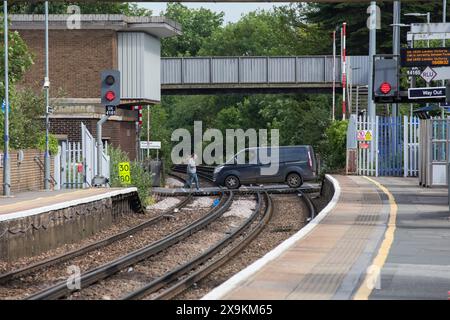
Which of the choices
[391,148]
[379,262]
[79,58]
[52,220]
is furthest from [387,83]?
[79,58]

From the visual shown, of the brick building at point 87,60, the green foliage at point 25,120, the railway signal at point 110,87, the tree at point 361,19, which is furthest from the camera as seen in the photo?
the tree at point 361,19

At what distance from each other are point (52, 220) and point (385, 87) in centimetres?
1135

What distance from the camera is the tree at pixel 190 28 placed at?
109 meters

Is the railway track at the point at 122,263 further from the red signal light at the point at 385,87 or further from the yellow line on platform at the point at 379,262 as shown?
the red signal light at the point at 385,87

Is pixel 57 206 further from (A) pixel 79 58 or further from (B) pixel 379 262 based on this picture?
(A) pixel 79 58

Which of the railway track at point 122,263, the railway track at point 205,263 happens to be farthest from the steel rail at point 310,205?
the railway track at point 122,263

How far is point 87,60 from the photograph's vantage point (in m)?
46.1

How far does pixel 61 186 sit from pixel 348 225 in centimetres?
1597

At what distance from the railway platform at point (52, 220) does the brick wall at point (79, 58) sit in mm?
18186

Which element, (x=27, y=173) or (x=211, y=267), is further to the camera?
(x=27, y=173)

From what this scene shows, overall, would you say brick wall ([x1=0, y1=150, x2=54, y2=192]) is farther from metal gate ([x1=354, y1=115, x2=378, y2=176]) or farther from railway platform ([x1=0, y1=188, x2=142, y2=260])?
metal gate ([x1=354, y1=115, x2=378, y2=176])

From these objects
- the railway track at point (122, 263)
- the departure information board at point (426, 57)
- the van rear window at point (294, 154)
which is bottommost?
the railway track at point (122, 263)

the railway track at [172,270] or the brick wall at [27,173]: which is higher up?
the brick wall at [27,173]
